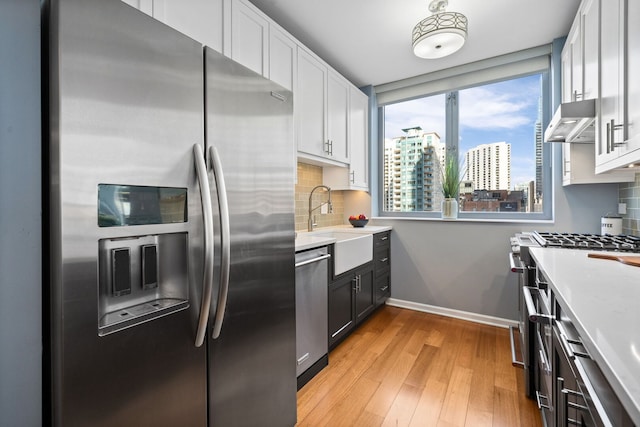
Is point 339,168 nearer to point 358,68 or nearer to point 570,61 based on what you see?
point 358,68

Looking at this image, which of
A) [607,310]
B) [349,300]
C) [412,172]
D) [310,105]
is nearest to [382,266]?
[349,300]

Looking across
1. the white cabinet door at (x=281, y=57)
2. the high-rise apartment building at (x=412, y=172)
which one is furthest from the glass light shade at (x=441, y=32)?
the high-rise apartment building at (x=412, y=172)

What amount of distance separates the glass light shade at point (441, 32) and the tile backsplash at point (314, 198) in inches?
58.3

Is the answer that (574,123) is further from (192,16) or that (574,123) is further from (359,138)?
(192,16)

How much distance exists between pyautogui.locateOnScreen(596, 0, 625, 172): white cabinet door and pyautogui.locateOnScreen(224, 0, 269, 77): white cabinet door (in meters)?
1.83

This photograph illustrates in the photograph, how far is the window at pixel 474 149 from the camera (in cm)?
295

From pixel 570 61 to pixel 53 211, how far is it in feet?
10.2

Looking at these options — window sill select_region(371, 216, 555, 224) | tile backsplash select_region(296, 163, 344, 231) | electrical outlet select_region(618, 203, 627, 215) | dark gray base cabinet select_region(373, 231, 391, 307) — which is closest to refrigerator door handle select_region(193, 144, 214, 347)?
tile backsplash select_region(296, 163, 344, 231)

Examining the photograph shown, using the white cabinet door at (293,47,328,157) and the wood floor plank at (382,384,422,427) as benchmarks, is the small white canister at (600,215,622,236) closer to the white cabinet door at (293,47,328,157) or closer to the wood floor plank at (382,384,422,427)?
the wood floor plank at (382,384,422,427)

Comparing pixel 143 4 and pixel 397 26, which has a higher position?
pixel 397 26

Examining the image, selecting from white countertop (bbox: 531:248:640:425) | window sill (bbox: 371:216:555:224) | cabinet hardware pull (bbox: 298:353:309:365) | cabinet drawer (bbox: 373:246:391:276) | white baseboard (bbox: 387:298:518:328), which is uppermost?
window sill (bbox: 371:216:555:224)

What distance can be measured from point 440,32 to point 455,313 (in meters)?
2.57

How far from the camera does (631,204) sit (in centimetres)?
216

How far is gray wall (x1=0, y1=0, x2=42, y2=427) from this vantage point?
2.48 feet
